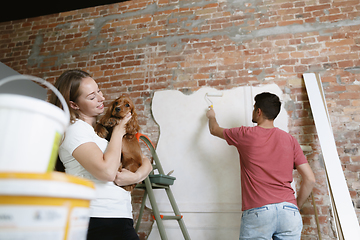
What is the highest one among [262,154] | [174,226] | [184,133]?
[184,133]

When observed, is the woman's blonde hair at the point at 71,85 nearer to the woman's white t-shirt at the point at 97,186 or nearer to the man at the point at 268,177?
the woman's white t-shirt at the point at 97,186

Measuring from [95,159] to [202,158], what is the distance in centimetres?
187

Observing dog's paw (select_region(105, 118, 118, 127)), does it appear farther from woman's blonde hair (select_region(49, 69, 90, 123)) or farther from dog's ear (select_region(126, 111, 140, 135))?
woman's blonde hair (select_region(49, 69, 90, 123))

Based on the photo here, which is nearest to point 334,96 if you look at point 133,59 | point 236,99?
point 236,99

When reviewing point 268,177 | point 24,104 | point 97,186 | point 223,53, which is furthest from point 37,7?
point 24,104

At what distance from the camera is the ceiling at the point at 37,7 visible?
3.77 metres

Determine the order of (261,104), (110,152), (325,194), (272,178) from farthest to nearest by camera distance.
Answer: (325,194)
(261,104)
(272,178)
(110,152)

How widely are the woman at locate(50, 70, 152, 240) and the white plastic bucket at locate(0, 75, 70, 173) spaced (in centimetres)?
58

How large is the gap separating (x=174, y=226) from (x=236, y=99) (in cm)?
142

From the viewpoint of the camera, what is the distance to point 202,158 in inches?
110

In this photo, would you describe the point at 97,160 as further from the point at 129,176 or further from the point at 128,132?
the point at 128,132

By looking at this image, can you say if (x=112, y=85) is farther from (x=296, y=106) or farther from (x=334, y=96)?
(x=334, y=96)

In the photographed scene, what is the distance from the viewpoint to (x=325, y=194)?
2473 millimetres

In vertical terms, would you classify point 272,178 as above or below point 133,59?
below
